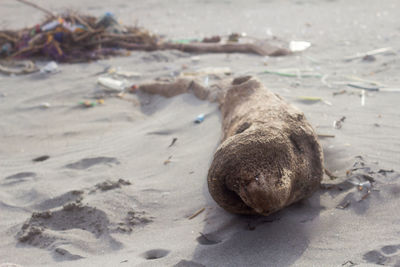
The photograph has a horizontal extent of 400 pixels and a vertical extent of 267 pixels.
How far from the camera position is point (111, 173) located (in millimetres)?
3557

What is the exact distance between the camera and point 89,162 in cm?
380

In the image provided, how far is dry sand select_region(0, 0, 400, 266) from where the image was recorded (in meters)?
2.39

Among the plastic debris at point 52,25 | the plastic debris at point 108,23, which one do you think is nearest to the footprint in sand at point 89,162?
the plastic debris at point 52,25

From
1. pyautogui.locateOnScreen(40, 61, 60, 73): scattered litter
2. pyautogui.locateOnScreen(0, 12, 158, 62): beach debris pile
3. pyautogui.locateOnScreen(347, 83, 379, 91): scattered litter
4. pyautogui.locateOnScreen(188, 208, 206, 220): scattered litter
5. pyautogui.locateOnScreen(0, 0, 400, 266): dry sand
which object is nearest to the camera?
pyautogui.locateOnScreen(0, 0, 400, 266): dry sand

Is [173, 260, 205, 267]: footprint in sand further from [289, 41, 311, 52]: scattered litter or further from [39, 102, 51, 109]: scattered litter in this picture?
[289, 41, 311, 52]: scattered litter

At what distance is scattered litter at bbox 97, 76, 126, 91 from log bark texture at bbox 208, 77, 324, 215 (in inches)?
125

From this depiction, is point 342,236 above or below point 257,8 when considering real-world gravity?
below

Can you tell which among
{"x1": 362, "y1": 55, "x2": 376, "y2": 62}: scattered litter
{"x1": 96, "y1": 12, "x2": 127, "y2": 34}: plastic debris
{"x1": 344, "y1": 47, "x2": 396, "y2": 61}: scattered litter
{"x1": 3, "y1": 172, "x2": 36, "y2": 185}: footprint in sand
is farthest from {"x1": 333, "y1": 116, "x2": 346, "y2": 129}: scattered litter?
{"x1": 96, "y1": 12, "x2": 127, "y2": 34}: plastic debris

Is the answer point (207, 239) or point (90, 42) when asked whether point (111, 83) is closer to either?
point (90, 42)

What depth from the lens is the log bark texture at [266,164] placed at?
2.26 m

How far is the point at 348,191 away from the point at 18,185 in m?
2.60

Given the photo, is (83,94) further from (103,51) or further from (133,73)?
(103,51)

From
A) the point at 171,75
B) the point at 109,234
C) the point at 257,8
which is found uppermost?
the point at 257,8

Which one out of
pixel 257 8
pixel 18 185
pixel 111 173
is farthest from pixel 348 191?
pixel 257 8
